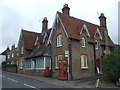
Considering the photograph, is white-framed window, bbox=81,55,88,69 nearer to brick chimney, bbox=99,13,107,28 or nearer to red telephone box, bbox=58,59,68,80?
red telephone box, bbox=58,59,68,80

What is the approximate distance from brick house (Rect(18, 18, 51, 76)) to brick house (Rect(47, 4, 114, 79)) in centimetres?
170

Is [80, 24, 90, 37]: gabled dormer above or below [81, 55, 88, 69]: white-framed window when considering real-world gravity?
above

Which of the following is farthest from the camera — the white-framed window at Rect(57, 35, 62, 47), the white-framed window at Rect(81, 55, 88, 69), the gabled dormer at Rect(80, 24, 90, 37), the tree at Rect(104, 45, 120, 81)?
the gabled dormer at Rect(80, 24, 90, 37)

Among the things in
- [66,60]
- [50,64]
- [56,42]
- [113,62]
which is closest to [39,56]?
[50,64]

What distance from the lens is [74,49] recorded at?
21125mm

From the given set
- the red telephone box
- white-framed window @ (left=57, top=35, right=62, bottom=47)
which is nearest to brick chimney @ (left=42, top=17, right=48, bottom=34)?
white-framed window @ (left=57, top=35, right=62, bottom=47)

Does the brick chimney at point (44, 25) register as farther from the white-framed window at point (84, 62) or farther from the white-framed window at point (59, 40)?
the white-framed window at point (84, 62)

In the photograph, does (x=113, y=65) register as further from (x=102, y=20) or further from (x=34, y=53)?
(x=34, y=53)

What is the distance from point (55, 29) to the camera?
2362 cm

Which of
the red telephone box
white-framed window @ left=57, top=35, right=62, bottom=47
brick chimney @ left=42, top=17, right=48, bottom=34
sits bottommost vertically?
the red telephone box

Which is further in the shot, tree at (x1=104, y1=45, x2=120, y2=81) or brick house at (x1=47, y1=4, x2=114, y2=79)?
brick house at (x1=47, y1=4, x2=114, y2=79)

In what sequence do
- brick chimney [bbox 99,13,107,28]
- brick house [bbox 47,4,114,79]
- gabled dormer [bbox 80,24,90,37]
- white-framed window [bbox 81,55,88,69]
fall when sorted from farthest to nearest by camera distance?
brick chimney [bbox 99,13,107,28] → gabled dormer [bbox 80,24,90,37] → white-framed window [bbox 81,55,88,69] → brick house [bbox 47,4,114,79]

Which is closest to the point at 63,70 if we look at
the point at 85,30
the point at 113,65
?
the point at 113,65

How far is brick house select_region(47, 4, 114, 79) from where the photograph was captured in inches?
797
